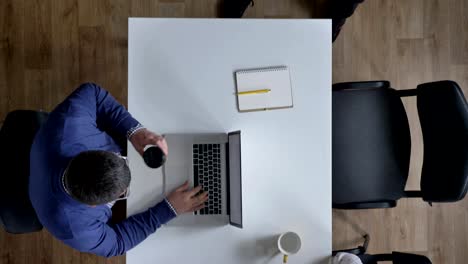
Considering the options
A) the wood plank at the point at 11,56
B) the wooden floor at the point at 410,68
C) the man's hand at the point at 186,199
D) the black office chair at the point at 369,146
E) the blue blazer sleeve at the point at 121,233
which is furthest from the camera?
the wooden floor at the point at 410,68

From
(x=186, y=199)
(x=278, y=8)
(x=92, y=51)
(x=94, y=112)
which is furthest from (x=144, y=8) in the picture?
(x=186, y=199)

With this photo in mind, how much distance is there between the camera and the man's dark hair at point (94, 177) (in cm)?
97

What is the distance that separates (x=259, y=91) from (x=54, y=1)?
4.67ft

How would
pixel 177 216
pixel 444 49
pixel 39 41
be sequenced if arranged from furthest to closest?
pixel 444 49
pixel 39 41
pixel 177 216

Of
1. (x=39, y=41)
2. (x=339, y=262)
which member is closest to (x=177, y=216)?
(x=339, y=262)

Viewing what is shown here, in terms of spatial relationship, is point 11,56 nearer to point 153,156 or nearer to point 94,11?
point 94,11

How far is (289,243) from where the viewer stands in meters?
1.37

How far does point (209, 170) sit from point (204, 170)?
0.06ft

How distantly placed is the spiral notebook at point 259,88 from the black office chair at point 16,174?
0.76 metres

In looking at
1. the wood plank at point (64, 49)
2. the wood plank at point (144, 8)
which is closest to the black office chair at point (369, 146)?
the wood plank at point (144, 8)

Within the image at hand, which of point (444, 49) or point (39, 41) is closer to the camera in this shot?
point (39, 41)

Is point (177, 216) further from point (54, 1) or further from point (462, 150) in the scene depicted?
point (54, 1)

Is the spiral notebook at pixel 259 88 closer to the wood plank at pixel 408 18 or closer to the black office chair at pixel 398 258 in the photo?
the black office chair at pixel 398 258

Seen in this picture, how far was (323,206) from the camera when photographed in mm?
1436
